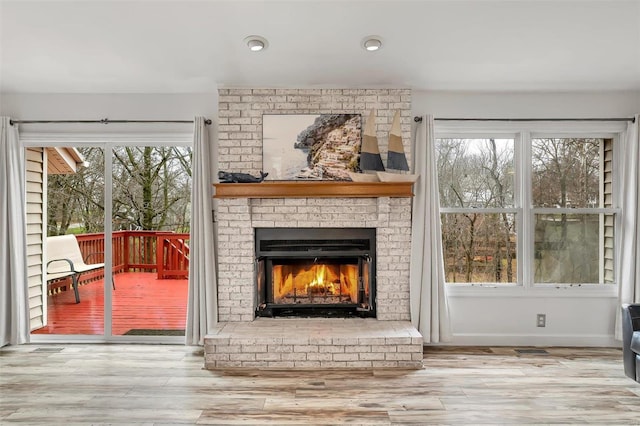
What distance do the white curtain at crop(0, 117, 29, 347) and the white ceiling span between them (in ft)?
1.98

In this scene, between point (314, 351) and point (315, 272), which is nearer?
point (314, 351)

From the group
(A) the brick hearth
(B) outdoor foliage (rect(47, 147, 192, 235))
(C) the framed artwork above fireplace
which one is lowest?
(A) the brick hearth

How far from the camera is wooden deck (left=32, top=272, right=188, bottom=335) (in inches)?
163

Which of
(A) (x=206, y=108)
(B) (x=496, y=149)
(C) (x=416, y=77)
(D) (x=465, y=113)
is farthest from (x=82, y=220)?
(B) (x=496, y=149)

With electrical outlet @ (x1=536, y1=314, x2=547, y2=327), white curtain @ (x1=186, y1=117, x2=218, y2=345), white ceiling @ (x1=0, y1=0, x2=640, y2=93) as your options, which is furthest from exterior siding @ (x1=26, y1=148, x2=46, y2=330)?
electrical outlet @ (x1=536, y1=314, x2=547, y2=327)

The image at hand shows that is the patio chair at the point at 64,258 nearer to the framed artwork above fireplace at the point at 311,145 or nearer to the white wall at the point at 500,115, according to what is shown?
the white wall at the point at 500,115

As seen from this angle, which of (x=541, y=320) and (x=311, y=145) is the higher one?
(x=311, y=145)

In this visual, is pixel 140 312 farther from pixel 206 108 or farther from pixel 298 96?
pixel 298 96

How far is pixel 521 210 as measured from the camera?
4.03m

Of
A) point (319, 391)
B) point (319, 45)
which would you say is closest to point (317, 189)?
point (319, 45)

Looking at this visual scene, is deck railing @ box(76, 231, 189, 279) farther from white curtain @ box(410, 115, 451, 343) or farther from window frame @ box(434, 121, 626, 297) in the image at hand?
window frame @ box(434, 121, 626, 297)

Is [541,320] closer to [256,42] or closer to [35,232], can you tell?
[256,42]

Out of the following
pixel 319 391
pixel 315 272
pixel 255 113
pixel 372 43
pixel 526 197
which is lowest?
pixel 319 391

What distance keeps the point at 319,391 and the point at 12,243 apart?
315 centimetres
